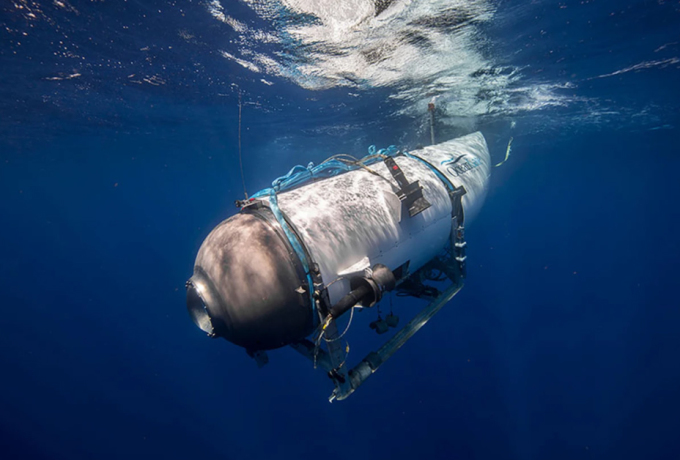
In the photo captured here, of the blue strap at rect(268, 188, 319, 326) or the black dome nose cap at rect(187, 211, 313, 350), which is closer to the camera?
the black dome nose cap at rect(187, 211, 313, 350)

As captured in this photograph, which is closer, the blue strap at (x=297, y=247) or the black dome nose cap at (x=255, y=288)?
the black dome nose cap at (x=255, y=288)

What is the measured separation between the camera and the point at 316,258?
2.78m

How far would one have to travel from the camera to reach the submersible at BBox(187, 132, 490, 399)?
102 inches

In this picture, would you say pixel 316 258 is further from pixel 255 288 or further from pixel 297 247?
pixel 255 288

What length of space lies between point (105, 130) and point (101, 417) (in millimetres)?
19256

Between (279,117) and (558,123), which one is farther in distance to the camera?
(558,123)

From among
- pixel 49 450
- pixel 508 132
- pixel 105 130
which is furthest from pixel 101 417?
pixel 508 132

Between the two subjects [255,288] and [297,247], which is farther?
[297,247]

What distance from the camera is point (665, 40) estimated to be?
7684mm

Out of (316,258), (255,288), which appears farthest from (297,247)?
(255,288)

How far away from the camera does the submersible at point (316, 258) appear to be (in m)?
2.59

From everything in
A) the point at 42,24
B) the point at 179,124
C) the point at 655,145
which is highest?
the point at 42,24

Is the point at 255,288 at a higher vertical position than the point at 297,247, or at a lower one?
lower

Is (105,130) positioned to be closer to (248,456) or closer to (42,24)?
(42,24)
